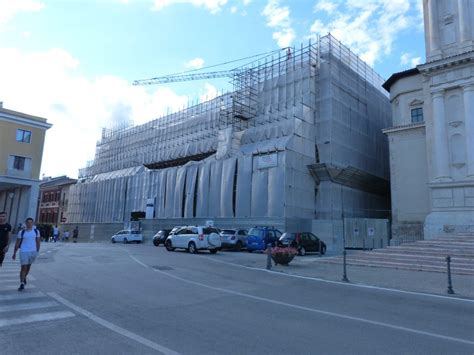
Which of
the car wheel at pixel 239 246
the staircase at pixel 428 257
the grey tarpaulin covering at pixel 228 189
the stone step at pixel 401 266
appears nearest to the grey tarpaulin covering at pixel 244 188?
the grey tarpaulin covering at pixel 228 189

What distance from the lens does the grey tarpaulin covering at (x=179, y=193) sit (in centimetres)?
4402

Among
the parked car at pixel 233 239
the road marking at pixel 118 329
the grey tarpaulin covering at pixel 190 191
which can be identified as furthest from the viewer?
the grey tarpaulin covering at pixel 190 191

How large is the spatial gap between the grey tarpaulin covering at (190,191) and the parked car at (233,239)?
14827 mm

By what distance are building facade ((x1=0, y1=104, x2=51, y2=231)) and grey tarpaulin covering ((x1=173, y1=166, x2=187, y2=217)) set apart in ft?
47.2

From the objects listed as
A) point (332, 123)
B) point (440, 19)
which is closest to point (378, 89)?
point (332, 123)

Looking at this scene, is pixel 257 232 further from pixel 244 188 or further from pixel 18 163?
pixel 18 163

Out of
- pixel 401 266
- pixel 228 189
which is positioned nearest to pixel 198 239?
pixel 401 266

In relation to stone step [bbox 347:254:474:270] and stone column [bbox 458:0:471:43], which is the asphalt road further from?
stone column [bbox 458:0:471:43]

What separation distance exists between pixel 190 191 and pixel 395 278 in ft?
104

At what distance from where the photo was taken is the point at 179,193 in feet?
146

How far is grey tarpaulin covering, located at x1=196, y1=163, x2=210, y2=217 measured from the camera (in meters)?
40.8

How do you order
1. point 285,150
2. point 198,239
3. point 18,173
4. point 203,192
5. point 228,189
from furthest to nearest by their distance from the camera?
1. point 203,192
2. point 228,189
3. point 18,173
4. point 285,150
5. point 198,239

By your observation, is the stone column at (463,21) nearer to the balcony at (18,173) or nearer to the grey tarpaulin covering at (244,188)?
the grey tarpaulin covering at (244,188)

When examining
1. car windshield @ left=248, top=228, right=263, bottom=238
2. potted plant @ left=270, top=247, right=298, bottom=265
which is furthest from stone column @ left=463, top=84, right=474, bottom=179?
potted plant @ left=270, top=247, right=298, bottom=265
